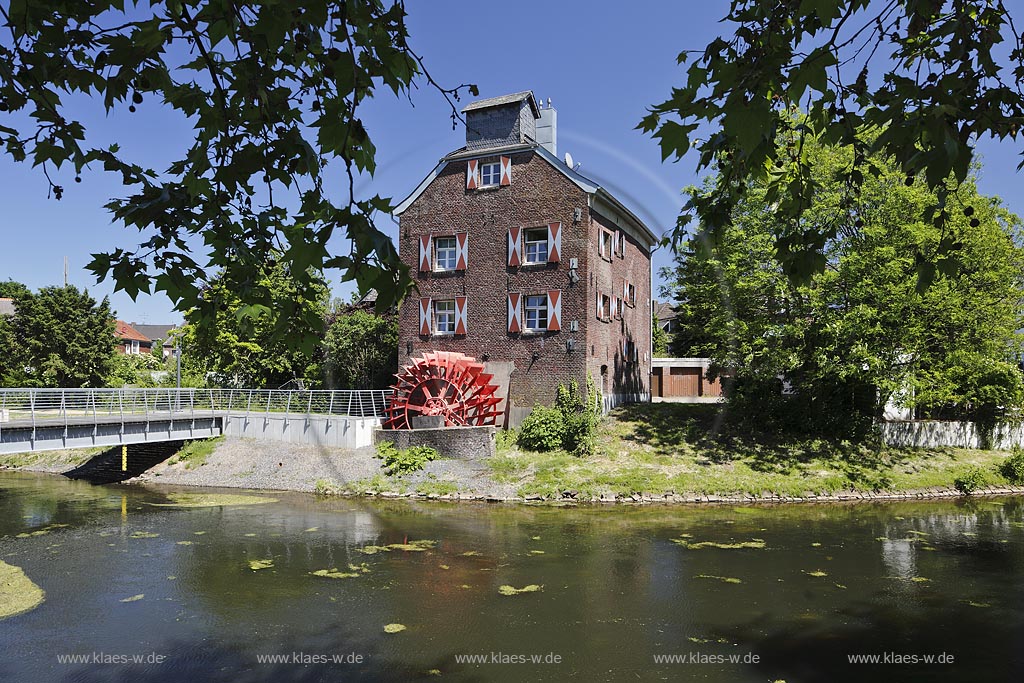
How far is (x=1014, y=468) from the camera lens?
21719 mm

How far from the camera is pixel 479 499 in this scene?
2017cm

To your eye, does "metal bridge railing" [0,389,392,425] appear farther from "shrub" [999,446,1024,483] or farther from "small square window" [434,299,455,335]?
"shrub" [999,446,1024,483]

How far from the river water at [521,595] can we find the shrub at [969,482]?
9.72ft

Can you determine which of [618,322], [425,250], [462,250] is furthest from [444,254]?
[618,322]

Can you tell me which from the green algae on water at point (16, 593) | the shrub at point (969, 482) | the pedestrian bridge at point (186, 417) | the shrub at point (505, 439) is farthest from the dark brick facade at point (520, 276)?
the green algae on water at point (16, 593)

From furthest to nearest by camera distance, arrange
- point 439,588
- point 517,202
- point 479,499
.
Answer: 1. point 517,202
2. point 479,499
3. point 439,588

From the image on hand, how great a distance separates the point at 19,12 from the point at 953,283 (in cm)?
2386

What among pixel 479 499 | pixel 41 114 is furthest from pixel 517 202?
pixel 41 114

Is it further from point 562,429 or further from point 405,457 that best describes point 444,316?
point 562,429

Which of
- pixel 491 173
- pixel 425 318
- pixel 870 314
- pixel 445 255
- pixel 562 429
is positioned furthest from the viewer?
pixel 445 255

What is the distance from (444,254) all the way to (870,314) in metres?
14.9

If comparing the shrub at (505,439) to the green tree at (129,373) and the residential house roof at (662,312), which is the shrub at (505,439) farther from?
the residential house roof at (662,312)

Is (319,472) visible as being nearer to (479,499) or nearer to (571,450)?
(479,499)

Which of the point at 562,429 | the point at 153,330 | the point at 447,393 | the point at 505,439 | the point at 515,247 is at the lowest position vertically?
the point at 505,439
